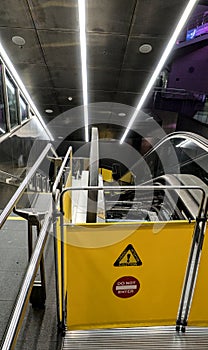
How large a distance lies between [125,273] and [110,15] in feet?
12.6

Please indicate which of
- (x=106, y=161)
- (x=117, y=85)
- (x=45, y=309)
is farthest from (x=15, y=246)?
(x=106, y=161)

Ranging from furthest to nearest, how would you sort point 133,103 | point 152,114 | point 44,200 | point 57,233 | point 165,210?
point 152,114 < point 133,103 < point 44,200 < point 165,210 < point 57,233

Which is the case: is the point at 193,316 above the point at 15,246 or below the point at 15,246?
below

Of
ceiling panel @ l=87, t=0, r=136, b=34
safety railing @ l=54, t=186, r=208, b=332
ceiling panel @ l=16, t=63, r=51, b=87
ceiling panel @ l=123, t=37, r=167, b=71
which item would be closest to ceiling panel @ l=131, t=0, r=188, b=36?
A: ceiling panel @ l=87, t=0, r=136, b=34

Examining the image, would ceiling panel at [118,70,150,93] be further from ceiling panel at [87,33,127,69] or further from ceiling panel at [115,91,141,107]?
ceiling panel at [87,33,127,69]

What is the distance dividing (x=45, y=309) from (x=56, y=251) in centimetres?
66

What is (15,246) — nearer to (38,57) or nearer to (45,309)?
(45,309)

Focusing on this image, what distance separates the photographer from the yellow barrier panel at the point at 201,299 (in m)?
1.81

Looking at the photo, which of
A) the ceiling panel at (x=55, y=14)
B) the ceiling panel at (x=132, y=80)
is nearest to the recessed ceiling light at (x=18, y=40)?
the ceiling panel at (x=55, y=14)

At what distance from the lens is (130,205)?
5.02 metres

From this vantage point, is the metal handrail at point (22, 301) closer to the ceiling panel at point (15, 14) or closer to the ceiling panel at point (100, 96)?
the ceiling panel at point (15, 14)

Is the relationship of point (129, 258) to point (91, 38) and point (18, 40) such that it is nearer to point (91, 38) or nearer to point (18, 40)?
point (91, 38)

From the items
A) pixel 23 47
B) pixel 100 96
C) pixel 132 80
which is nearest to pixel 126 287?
pixel 23 47

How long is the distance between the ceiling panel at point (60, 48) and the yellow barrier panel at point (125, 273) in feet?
13.6
